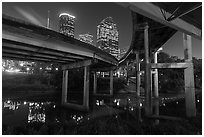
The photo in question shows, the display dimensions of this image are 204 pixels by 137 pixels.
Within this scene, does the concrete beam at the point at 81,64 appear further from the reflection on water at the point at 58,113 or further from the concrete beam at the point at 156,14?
the concrete beam at the point at 156,14

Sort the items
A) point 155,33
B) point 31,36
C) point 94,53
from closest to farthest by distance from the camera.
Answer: point 31,36
point 94,53
point 155,33

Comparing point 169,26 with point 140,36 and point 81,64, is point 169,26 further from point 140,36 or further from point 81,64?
point 140,36

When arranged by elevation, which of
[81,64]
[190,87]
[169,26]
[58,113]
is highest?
[169,26]

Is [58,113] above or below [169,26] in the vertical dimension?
below

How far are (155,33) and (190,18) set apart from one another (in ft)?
35.5

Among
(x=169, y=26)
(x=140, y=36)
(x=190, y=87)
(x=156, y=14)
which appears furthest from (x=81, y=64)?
(x=156, y=14)

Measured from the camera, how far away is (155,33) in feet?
55.8

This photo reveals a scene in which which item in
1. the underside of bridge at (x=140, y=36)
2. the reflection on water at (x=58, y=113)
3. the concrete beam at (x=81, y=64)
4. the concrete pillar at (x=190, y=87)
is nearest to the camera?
the underside of bridge at (x=140, y=36)

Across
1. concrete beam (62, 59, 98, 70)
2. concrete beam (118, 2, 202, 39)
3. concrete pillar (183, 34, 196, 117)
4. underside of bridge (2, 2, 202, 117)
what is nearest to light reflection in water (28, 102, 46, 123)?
underside of bridge (2, 2, 202, 117)

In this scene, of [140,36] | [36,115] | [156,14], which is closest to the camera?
[156,14]

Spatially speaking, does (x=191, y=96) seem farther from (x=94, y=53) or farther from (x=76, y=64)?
(x=76, y=64)

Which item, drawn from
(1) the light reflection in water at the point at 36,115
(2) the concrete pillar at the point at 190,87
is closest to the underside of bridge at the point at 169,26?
(2) the concrete pillar at the point at 190,87

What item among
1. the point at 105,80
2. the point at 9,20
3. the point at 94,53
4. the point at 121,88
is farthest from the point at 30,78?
the point at 9,20

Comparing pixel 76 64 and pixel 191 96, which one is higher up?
pixel 76 64
